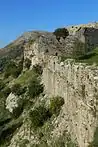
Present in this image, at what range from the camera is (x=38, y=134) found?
24.5 metres

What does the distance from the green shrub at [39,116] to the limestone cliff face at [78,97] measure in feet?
4.45

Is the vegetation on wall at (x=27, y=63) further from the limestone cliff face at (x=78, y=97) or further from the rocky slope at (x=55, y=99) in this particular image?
the limestone cliff face at (x=78, y=97)

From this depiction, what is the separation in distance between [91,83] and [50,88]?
12.8m

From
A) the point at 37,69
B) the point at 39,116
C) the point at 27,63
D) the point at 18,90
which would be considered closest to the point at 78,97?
the point at 39,116

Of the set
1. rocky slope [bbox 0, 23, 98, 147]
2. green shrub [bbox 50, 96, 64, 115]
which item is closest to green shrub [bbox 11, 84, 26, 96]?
rocky slope [bbox 0, 23, 98, 147]

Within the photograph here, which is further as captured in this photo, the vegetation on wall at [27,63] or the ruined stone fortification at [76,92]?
the vegetation on wall at [27,63]

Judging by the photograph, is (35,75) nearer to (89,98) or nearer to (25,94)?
(25,94)

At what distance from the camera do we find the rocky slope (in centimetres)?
1711

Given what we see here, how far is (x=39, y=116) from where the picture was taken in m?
25.7

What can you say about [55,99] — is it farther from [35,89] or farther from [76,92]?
[35,89]

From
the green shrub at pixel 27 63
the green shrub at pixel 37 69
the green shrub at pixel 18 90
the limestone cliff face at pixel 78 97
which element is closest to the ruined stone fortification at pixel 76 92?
the limestone cliff face at pixel 78 97

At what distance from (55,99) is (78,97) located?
20.4ft

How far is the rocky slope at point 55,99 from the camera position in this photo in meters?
17.1

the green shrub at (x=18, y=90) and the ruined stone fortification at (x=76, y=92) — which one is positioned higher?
the ruined stone fortification at (x=76, y=92)
